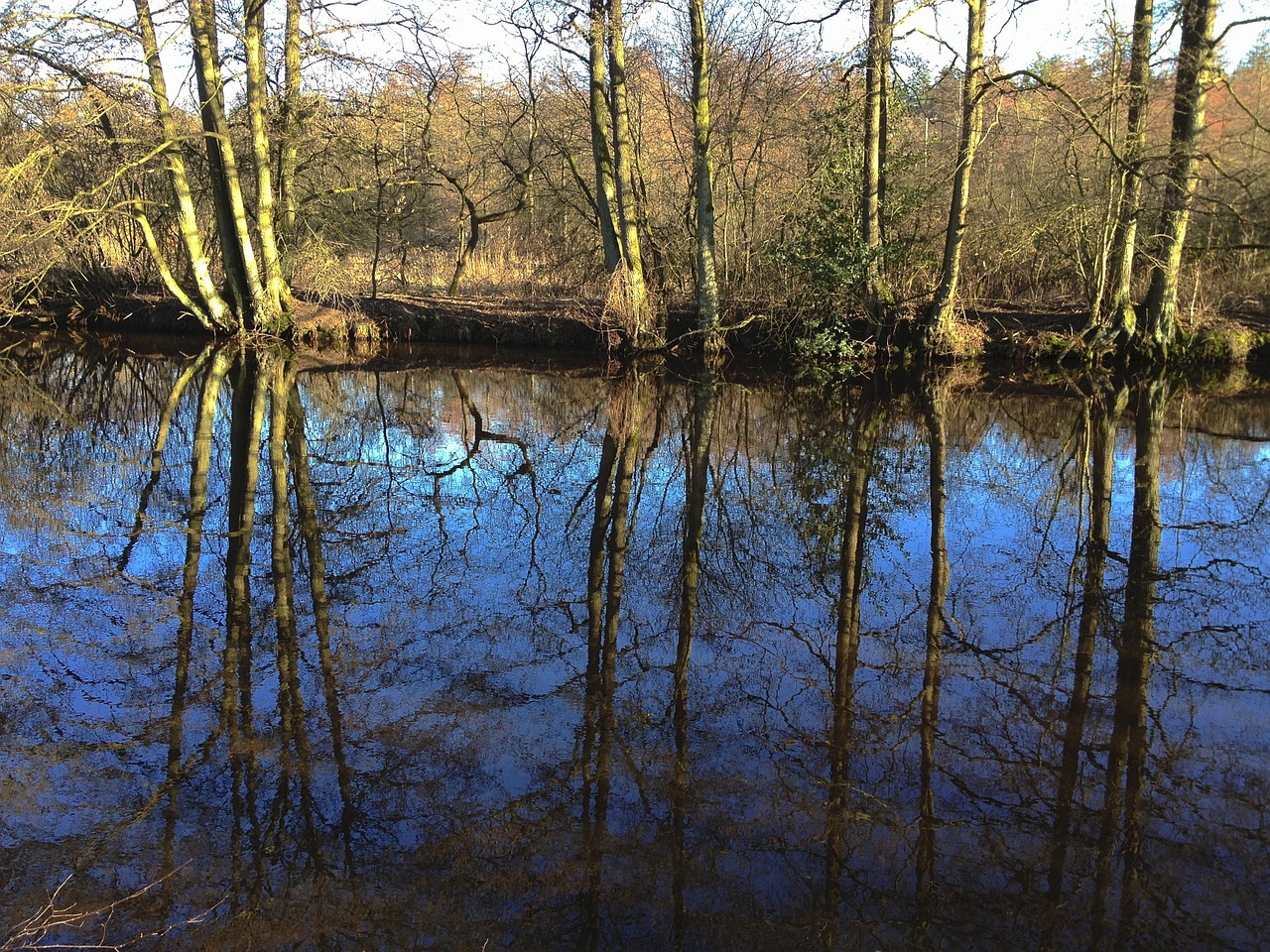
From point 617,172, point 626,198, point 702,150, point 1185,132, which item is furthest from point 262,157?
point 1185,132

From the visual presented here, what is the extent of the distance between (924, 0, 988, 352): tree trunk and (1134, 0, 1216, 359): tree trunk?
9.34 feet

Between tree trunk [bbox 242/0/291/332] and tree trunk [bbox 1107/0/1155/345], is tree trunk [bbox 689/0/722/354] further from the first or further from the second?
tree trunk [bbox 242/0/291/332]

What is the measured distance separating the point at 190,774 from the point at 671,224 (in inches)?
683

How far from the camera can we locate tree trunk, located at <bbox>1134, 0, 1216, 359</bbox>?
576 inches

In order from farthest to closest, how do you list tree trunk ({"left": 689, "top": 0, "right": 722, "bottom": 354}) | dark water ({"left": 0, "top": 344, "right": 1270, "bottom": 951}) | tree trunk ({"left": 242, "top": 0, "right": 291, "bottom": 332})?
tree trunk ({"left": 242, "top": 0, "right": 291, "bottom": 332}) < tree trunk ({"left": 689, "top": 0, "right": 722, "bottom": 354}) < dark water ({"left": 0, "top": 344, "right": 1270, "bottom": 951})

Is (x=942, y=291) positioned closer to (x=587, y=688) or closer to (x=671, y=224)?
(x=671, y=224)

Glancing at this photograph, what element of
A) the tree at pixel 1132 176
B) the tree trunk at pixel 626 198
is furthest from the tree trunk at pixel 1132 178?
the tree trunk at pixel 626 198

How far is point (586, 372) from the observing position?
16578mm

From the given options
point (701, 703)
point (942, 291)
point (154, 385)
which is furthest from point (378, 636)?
point (942, 291)

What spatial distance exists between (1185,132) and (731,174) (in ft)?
25.1

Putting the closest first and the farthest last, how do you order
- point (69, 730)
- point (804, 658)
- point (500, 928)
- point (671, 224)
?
point (500, 928)
point (69, 730)
point (804, 658)
point (671, 224)

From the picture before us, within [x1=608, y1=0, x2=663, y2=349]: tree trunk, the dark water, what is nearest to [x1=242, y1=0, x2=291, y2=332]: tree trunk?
[x1=608, y1=0, x2=663, y2=349]: tree trunk

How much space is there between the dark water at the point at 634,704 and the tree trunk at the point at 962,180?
7.16 metres

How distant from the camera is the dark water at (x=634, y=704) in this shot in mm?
3180
